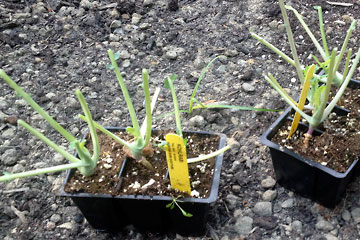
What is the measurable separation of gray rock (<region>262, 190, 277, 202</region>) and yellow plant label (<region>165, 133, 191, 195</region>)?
34cm

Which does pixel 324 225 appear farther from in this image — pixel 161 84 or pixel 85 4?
pixel 85 4

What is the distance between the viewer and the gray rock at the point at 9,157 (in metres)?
1.52

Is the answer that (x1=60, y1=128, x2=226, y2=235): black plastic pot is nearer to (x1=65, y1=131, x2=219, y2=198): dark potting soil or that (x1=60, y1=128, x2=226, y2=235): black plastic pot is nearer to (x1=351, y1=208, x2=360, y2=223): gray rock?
(x1=65, y1=131, x2=219, y2=198): dark potting soil

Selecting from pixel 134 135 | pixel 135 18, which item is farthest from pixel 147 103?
pixel 135 18

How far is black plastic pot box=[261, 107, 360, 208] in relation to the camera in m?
1.18

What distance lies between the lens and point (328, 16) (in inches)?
81.0

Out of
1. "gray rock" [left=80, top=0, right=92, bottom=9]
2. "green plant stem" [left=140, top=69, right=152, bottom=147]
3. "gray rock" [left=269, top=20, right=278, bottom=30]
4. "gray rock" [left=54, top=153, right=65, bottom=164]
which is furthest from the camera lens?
"gray rock" [left=80, top=0, right=92, bottom=9]

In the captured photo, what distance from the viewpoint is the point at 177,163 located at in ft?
3.52

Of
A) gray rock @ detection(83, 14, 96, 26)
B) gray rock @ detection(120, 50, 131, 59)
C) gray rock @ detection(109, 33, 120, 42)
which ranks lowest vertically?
gray rock @ detection(120, 50, 131, 59)

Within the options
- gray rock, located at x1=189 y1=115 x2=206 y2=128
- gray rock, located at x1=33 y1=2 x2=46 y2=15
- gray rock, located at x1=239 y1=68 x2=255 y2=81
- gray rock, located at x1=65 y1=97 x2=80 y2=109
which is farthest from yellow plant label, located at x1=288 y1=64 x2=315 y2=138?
gray rock, located at x1=33 y1=2 x2=46 y2=15

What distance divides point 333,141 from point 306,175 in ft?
0.43

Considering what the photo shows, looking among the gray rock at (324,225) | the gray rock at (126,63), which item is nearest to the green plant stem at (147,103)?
the gray rock at (324,225)

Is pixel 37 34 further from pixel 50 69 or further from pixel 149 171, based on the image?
pixel 149 171

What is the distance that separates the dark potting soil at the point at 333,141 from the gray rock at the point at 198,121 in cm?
38
